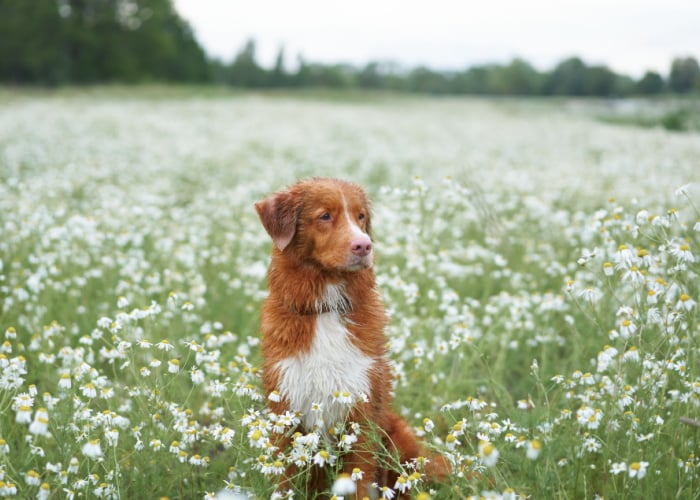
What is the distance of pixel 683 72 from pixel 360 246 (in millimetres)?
14891

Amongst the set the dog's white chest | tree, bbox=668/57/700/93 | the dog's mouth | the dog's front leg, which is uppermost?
tree, bbox=668/57/700/93

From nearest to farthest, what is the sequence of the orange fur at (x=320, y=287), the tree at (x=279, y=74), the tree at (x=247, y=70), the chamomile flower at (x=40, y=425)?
the chamomile flower at (x=40, y=425) → the orange fur at (x=320, y=287) → the tree at (x=279, y=74) → the tree at (x=247, y=70)

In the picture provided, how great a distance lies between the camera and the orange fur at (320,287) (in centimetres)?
300

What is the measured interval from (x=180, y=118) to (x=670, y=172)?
57.5 feet

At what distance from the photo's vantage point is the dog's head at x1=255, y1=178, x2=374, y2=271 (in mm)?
3018

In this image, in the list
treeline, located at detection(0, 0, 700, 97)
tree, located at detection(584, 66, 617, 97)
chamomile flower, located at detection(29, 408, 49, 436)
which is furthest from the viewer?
Answer: treeline, located at detection(0, 0, 700, 97)

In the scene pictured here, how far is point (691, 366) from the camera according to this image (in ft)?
9.37

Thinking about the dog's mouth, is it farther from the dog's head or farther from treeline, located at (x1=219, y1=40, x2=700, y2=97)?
treeline, located at (x1=219, y1=40, x2=700, y2=97)

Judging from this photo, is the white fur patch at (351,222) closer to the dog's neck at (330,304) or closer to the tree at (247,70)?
the dog's neck at (330,304)

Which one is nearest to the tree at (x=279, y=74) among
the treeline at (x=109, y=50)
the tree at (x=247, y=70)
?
the tree at (x=247, y=70)

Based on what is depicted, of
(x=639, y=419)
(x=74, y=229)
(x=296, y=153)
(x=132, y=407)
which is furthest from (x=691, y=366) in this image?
(x=296, y=153)

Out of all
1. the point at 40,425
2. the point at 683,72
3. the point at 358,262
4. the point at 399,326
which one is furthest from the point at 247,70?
the point at 40,425

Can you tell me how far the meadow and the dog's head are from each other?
0.71 m

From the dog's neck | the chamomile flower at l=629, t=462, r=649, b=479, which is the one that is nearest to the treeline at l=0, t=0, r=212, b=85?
the dog's neck
